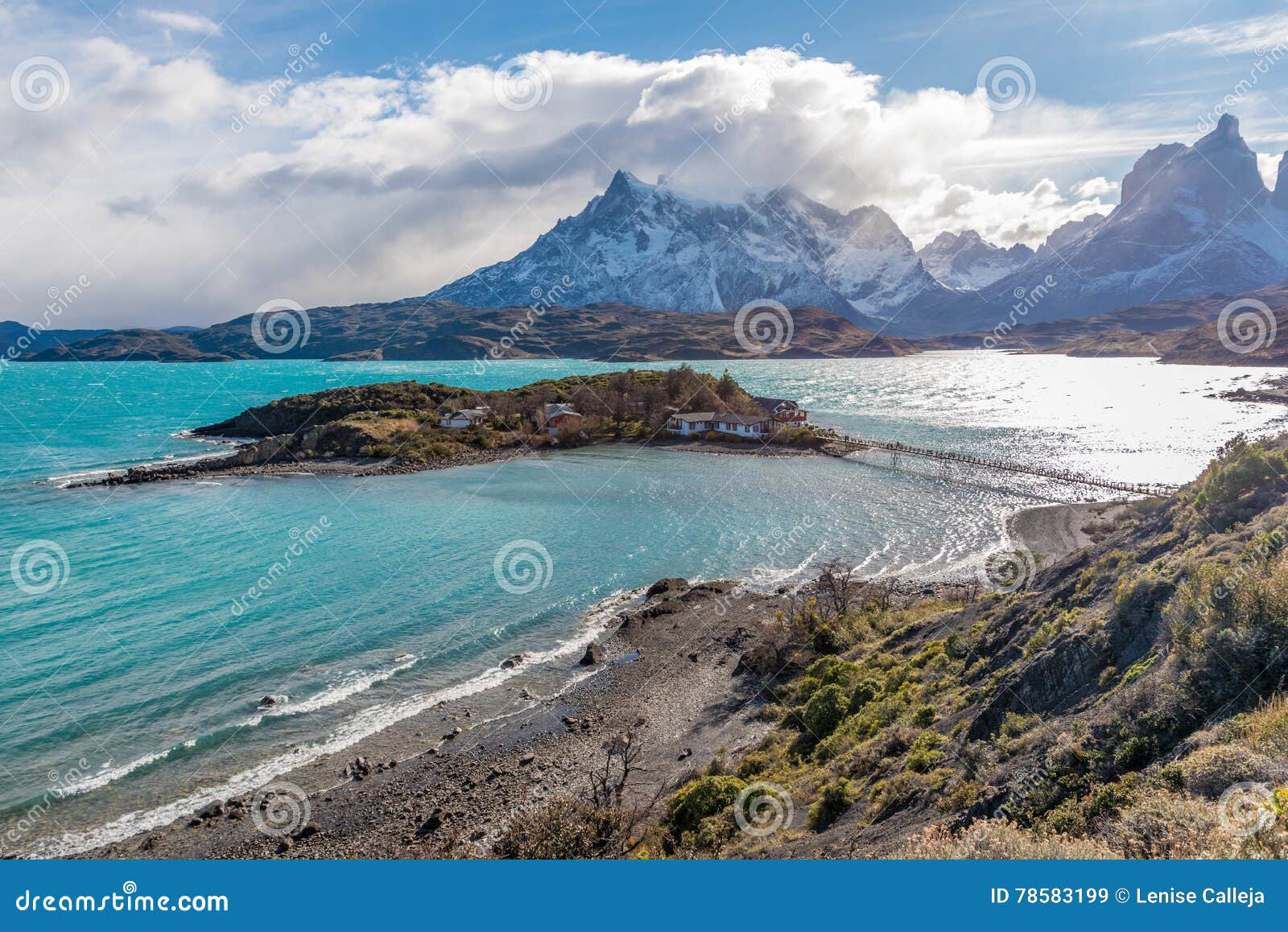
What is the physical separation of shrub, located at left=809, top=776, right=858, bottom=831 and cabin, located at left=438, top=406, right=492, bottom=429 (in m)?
77.4

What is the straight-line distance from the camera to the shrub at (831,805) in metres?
12.6

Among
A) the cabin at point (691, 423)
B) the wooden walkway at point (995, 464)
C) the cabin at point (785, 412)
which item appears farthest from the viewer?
the cabin at point (691, 423)

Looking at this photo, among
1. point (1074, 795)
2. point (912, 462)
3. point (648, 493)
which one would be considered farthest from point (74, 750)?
point (912, 462)

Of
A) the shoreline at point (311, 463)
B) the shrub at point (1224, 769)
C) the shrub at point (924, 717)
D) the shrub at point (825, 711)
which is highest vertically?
the shoreline at point (311, 463)

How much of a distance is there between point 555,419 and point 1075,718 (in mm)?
78032

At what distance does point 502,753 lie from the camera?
65.3 ft

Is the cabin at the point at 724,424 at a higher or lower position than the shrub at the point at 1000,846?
higher

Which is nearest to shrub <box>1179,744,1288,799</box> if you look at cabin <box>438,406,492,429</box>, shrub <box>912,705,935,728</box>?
shrub <box>912,705,935,728</box>

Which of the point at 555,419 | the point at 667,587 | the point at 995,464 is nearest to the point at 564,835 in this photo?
the point at 667,587

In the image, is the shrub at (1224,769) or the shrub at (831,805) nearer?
the shrub at (1224,769)

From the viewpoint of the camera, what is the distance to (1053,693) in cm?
1264

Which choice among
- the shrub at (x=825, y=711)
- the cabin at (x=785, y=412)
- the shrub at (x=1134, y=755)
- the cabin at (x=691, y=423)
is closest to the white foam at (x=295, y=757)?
the shrub at (x=825, y=711)

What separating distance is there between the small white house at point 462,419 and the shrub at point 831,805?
254 feet

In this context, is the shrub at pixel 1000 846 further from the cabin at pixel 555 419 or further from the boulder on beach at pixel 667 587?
the cabin at pixel 555 419
